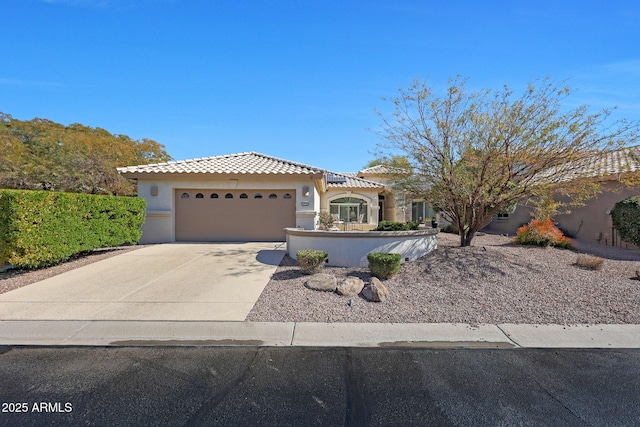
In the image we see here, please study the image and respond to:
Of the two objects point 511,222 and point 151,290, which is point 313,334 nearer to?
point 151,290

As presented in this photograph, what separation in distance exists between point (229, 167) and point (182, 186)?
225 centimetres

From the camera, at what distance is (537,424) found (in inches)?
108

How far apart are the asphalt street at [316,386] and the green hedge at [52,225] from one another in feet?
15.0

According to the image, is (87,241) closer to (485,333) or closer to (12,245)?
(12,245)

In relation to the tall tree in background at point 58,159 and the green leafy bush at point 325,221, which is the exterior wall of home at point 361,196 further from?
the tall tree in background at point 58,159

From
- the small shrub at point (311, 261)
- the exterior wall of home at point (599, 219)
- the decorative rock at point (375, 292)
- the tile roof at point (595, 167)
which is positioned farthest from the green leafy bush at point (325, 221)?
the exterior wall of home at point (599, 219)

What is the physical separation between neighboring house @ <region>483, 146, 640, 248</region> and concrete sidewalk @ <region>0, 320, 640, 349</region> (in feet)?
18.1

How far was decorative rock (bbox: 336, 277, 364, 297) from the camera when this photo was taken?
6.14m

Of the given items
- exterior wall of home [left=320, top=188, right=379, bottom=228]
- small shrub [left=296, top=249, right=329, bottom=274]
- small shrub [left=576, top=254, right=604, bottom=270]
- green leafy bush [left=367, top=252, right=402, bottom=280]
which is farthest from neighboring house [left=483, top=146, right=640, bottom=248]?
exterior wall of home [left=320, top=188, right=379, bottom=228]

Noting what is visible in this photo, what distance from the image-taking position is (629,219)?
408 inches

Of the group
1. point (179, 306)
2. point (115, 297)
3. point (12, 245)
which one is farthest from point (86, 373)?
point (12, 245)

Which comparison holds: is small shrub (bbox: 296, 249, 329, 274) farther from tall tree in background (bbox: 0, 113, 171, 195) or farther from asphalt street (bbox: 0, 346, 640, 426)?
tall tree in background (bbox: 0, 113, 171, 195)

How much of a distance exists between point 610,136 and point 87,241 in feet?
48.6

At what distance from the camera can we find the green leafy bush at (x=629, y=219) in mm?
10188
